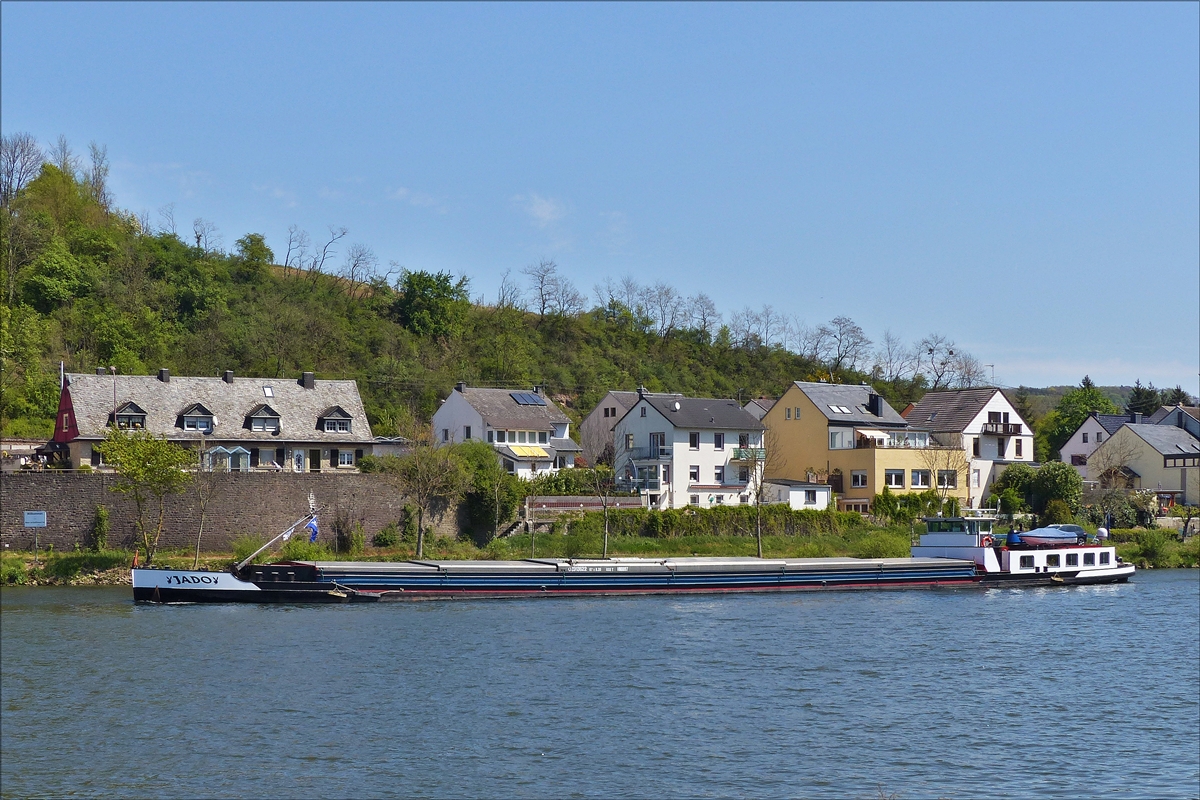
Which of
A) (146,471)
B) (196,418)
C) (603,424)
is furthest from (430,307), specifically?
(146,471)

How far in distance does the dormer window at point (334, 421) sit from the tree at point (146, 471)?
13971mm

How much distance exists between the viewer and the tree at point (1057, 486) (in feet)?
225

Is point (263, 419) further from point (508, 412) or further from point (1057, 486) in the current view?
point (1057, 486)

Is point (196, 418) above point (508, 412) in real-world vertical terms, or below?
below

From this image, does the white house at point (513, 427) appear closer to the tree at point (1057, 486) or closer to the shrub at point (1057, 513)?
the shrub at point (1057, 513)

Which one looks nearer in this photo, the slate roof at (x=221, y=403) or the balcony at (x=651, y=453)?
the slate roof at (x=221, y=403)

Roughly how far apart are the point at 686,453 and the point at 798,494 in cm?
667

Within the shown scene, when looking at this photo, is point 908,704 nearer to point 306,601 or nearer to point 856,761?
point 856,761

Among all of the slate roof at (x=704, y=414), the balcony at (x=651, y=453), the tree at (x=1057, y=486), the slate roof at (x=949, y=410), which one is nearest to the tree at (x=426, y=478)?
the balcony at (x=651, y=453)

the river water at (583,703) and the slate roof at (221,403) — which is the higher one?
the slate roof at (221,403)

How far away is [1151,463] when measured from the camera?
8006cm

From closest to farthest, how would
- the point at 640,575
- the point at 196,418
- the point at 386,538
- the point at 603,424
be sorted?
the point at 640,575 < the point at 386,538 < the point at 196,418 < the point at 603,424

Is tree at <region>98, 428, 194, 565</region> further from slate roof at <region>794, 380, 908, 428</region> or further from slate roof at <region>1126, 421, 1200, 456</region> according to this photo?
slate roof at <region>1126, 421, 1200, 456</region>

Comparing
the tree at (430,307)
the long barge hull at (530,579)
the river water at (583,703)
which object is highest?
the tree at (430,307)
